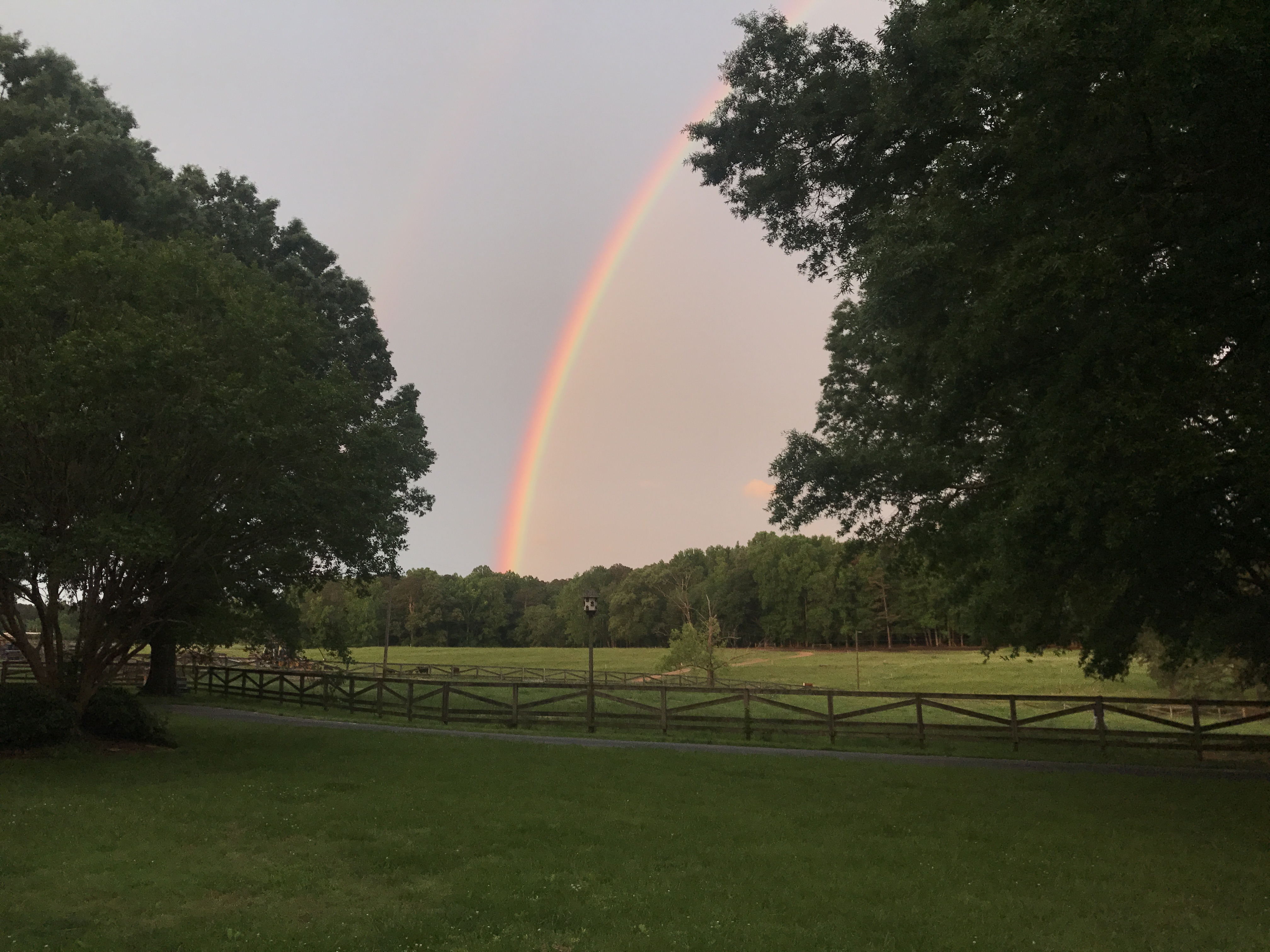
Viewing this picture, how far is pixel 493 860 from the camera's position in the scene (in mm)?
8492

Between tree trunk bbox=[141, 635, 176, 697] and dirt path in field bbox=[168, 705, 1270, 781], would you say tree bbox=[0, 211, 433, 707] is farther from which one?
tree trunk bbox=[141, 635, 176, 697]

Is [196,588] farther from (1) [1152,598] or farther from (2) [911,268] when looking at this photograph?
(1) [1152,598]

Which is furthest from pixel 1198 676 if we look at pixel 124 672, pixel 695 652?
pixel 124 672

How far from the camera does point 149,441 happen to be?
1409cm

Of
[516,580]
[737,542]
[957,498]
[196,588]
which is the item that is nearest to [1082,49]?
[957,498]

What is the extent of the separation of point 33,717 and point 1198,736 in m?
23.9

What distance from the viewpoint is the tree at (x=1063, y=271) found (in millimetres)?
9164

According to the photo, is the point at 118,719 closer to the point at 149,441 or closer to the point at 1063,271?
the point at 149,441

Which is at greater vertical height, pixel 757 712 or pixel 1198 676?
pixel 1198 676

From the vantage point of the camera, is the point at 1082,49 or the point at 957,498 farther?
the point at 957,498

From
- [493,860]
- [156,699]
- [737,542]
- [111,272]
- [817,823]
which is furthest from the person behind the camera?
[737,542]

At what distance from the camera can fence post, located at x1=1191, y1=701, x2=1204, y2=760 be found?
60.0ft

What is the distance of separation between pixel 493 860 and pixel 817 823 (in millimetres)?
4353

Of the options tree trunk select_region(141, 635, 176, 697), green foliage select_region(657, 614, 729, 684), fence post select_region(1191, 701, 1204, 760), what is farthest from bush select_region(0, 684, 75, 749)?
green foliage select_region(657, 614, 729, 684)
